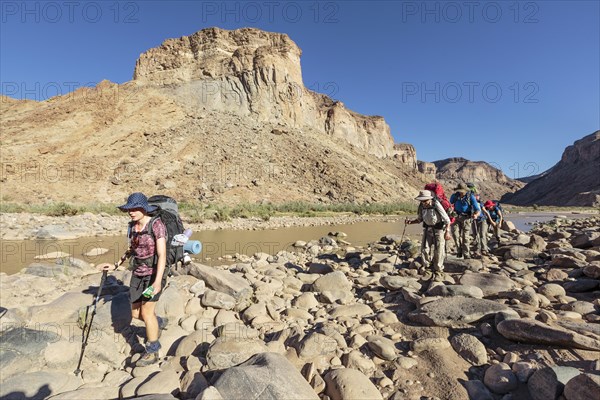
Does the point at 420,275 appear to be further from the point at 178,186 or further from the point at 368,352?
the point at 178,186

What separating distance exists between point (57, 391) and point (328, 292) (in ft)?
12.5

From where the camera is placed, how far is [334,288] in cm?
573

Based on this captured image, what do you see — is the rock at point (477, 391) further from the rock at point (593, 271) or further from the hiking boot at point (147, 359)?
the rock at point (593, 271)

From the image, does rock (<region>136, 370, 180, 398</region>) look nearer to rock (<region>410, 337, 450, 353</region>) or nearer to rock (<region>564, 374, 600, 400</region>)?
rock (<region>410, 337, 450, 353</region>)

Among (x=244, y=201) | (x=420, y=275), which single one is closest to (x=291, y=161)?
(x=244, y=201)

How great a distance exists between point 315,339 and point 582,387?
232 centimetres

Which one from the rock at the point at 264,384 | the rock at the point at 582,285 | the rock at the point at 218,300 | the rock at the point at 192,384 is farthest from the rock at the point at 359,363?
the rock at the point at 582,285

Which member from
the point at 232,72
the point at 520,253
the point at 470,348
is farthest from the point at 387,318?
the point at 232,72

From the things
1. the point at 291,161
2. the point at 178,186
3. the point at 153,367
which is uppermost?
the point at 291,161

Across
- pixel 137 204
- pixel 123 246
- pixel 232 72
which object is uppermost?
pixel 232 72

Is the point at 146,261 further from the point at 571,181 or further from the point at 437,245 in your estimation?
the point at 571,181

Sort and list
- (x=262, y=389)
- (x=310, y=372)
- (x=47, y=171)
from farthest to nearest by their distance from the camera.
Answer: (x=47, y=171) < (x=310, y=372) < (x=262, y=389)

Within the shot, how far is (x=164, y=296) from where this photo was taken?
15.0 ft

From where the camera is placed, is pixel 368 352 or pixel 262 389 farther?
pixel 368 352
